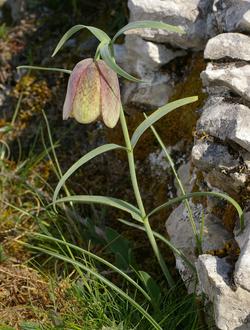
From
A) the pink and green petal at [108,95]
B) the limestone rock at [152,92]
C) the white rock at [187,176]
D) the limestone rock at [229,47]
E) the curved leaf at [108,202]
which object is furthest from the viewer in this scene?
the limestone rock at [152,92]

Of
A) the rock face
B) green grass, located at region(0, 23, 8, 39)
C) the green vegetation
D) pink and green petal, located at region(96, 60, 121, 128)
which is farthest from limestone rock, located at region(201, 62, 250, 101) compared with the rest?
green grass, located at region(0, 23, 8, 39)

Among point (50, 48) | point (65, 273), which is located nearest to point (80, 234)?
point (65, 273)

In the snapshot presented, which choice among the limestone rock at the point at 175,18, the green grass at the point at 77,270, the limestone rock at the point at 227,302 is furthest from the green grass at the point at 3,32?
the limestone rock at the point at 227,302

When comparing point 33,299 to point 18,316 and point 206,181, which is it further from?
point 206,181

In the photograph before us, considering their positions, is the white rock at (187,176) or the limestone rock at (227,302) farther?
the white rock at (187,176)

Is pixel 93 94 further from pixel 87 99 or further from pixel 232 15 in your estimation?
pixel 232 15

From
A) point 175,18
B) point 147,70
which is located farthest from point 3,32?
point 175,18

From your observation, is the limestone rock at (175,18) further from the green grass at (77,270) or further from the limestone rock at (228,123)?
the green grass at (77,270)
